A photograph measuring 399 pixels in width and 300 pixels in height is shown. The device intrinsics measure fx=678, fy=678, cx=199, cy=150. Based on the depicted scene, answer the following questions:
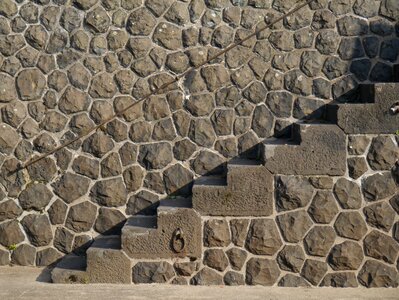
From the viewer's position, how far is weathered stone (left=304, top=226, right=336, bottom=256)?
7.45 meters

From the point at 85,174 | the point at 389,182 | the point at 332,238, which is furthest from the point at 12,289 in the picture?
the point at 389,182

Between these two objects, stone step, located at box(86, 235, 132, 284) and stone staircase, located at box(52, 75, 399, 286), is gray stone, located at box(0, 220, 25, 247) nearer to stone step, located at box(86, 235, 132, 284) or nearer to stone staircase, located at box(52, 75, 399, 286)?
stone staircase, located at box(52, 75, 399, 286)

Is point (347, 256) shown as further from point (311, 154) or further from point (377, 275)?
point (311, 154)

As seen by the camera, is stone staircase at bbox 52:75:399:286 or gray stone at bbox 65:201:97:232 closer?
stone staircase at bbox 52:75:399:286

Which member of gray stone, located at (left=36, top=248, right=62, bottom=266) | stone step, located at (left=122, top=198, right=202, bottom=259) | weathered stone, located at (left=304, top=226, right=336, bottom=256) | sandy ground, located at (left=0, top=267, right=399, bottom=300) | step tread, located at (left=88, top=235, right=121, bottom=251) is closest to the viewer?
sandy ground, located at (left=0, top=267, right=399, bottom=300)

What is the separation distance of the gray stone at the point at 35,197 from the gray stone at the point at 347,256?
344cm

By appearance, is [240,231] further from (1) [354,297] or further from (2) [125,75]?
(2) [125,75]

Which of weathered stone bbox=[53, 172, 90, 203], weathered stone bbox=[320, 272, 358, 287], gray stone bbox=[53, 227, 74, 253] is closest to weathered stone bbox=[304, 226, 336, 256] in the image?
weathered stone bbox=[320, 272, 358, 287]

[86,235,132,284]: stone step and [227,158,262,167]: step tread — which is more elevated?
[227,158,262,167]: step tread

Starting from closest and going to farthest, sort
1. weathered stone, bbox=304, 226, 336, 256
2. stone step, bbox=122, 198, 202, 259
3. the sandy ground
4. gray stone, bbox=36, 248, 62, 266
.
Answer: the sandy ground, stone step, bbox=122, 198, 202, 259, weathered stone, bbox=304, 226, 336, 256, gray stone, bbox=36, 248, 62, 266

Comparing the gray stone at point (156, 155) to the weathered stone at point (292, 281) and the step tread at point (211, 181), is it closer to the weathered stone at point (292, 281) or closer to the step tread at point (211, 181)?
the step tread at point (211, 181)

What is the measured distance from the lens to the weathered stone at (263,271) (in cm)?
746

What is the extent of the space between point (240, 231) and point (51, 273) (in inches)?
84.6

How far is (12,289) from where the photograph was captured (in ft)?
23.5
